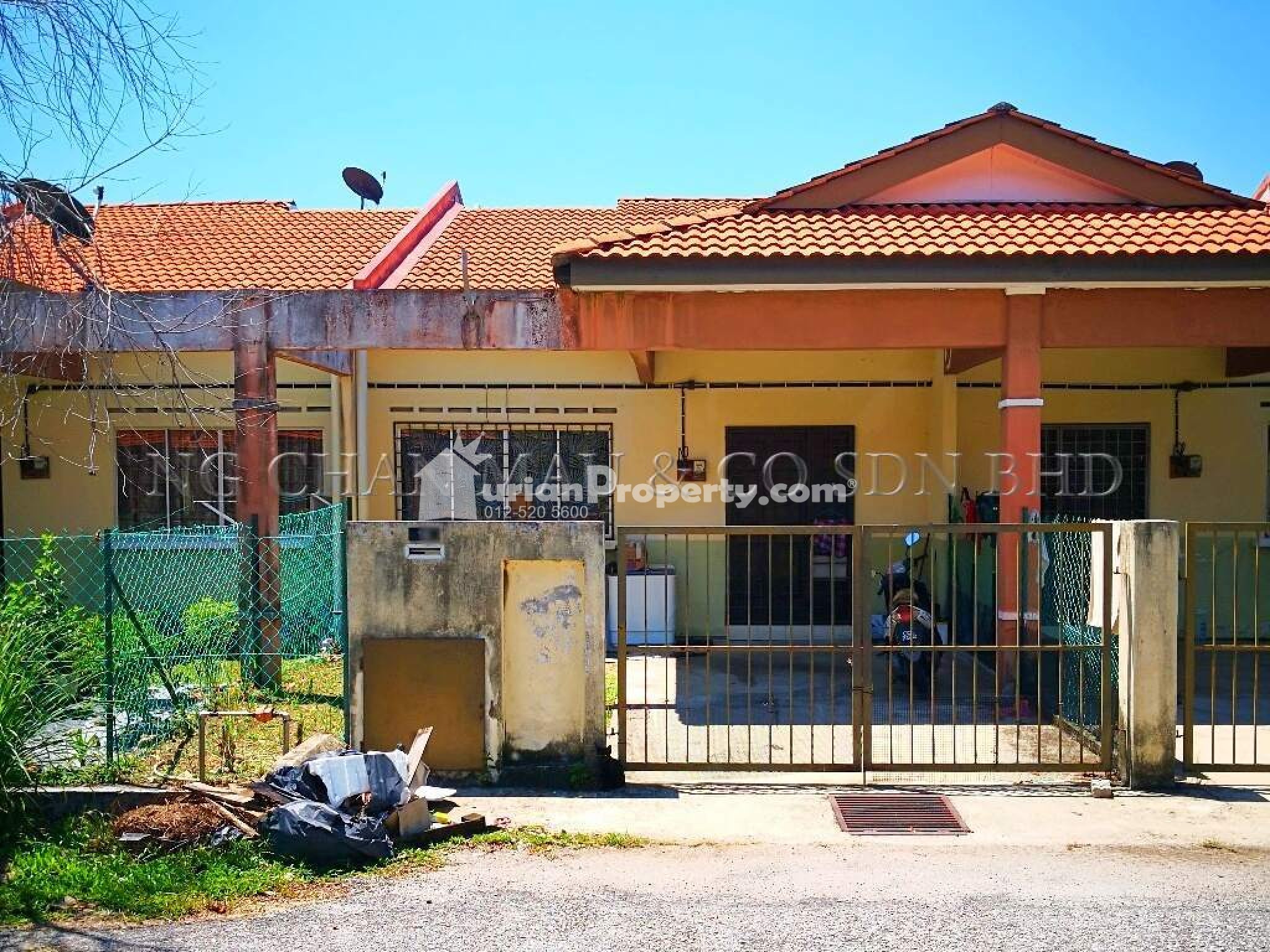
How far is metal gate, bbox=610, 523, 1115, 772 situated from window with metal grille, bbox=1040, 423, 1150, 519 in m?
1.47

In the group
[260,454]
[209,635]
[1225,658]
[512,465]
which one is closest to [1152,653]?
[1225,658]

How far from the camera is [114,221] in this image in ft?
45.4

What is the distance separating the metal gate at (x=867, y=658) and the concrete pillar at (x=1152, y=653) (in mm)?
183

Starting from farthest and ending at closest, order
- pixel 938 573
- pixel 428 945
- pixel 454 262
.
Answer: pixel 454 262 < pixel 938 573 < pixel 428 945

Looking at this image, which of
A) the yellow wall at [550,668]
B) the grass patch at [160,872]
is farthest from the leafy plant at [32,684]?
the yellow wall at [550,668]

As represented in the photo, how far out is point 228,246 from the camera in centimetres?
1245

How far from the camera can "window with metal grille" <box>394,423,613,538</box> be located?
38.2ft

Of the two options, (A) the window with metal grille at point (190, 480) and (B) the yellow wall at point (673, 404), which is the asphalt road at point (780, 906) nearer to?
(B) the yellow wall at point (673, 404)

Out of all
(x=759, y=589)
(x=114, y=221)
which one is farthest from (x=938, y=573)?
(x=114, y=221)

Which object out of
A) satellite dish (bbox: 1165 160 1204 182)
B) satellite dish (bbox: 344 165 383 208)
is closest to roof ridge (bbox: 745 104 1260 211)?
satellite dish (bbox: 1165 160 1204 182)

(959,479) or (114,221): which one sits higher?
(114,221)

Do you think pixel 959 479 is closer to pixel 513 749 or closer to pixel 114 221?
pixel 513 749

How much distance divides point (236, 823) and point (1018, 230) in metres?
7.20

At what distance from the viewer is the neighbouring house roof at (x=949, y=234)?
786 cm
